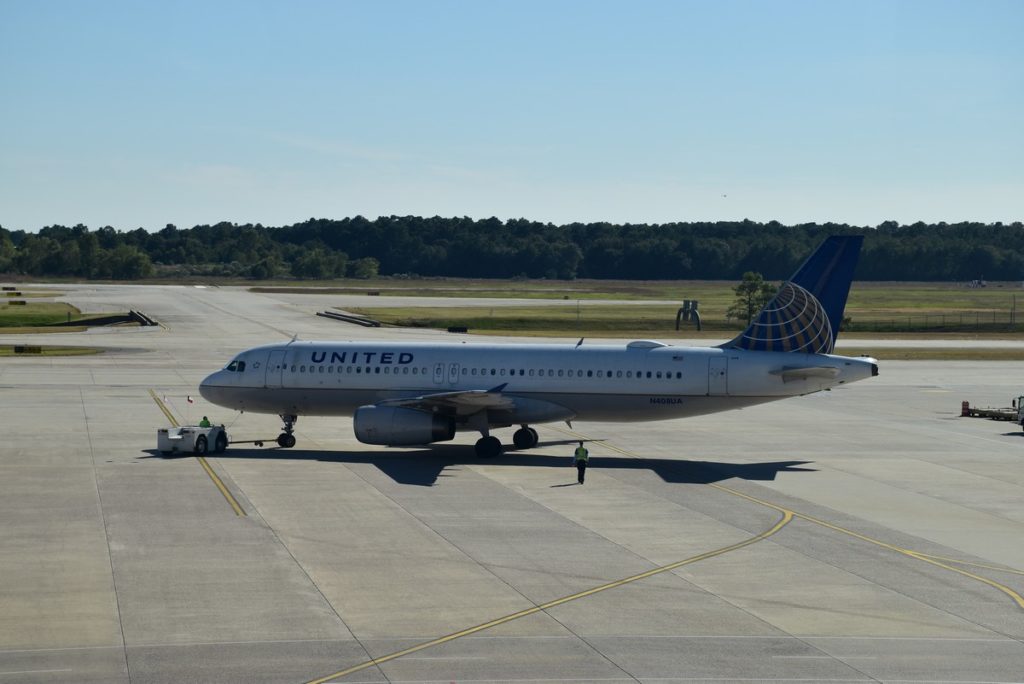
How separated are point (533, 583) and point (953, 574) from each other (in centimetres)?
986

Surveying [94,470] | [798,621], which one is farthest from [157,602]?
[94,470]

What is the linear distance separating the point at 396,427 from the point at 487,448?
3.48 metres

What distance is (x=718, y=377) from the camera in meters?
44.8

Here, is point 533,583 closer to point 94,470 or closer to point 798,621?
point 798,621

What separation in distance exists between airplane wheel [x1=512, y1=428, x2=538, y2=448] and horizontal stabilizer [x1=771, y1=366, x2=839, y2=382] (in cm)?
962

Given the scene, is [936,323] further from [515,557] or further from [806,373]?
[515,557]

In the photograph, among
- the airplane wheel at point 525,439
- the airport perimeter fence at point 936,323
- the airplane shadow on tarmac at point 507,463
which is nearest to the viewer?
the airplane shadow on tarmac at point 507,463

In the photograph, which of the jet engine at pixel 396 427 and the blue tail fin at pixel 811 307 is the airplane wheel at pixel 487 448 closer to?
the jet engine at pixel 396 427

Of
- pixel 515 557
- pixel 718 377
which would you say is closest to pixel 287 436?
pixel 718 377

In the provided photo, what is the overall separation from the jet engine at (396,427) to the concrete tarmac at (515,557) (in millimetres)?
959

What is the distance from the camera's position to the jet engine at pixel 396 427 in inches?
1702

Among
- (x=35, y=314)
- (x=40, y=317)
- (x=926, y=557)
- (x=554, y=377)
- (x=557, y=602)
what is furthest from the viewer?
(x=35, y=314)

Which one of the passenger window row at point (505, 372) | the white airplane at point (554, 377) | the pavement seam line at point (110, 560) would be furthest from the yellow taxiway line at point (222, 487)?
the passenger window row at point (505, 372)

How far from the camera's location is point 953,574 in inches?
1103
